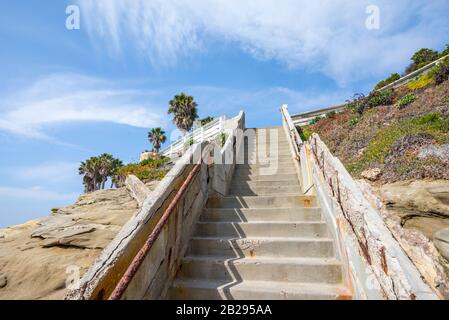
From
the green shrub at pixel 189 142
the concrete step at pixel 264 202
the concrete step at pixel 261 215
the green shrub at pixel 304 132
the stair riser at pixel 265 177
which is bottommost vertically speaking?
the concrete step at pixel 261 215

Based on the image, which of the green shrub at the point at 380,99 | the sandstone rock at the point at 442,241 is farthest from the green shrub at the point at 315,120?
the sandstone rock at the point at 442,241

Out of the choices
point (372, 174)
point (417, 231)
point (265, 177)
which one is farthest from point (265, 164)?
point (417, 231)

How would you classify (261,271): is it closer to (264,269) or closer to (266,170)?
(264,269)

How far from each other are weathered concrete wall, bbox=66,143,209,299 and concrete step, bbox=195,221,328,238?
27cm

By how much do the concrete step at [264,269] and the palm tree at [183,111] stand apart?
2863 centimetres

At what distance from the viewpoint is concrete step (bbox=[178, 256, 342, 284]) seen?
286 centimetres

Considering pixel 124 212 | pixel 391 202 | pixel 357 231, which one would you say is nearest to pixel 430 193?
pixel 391 202

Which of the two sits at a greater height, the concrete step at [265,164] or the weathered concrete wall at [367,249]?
the concrete step at [265,164]

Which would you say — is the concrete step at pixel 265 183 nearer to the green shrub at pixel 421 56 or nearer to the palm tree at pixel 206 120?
the palm tree at pixel 206 120

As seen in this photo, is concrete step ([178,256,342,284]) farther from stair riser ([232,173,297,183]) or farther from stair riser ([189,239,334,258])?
stair riser ([232,173,297,183])

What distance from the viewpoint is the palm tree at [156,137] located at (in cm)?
3472

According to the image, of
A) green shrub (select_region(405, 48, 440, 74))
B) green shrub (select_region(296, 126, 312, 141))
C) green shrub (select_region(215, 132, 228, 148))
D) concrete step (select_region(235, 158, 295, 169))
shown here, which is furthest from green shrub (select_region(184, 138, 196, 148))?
green shrub (select_region(405, 48, 440, 74))

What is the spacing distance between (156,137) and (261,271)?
33.5 m
